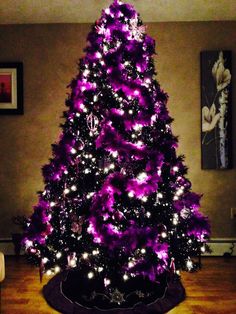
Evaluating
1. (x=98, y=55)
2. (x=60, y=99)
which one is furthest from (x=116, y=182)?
(x=60, y=99)

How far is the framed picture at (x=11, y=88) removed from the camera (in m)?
4.11

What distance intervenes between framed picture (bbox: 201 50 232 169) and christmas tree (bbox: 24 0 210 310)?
4.24 feet

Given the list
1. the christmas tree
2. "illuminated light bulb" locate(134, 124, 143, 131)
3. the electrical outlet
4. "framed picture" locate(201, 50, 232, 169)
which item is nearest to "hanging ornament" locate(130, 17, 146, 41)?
the christmas tree

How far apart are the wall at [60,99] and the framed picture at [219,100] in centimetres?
10

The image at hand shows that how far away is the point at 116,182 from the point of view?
8.57 ft

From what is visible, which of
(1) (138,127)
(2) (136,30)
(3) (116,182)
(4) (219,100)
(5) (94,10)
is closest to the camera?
(3) (116,182)

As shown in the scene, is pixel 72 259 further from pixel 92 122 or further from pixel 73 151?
pixel 92 122

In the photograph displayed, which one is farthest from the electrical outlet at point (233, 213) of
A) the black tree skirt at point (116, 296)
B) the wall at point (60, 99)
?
the black tree skirt at point (116, 296)

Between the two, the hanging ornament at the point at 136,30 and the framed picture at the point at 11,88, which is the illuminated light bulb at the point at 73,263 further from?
the framed picture at the point at 11,88

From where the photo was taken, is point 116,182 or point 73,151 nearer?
point 116,182

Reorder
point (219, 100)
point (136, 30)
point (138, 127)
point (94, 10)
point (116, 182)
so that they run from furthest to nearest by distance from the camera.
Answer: point (219, 100) < point (94, 10) < point (136, 30) < point (138, 127) < point (116, 182)

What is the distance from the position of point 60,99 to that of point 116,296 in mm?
2292

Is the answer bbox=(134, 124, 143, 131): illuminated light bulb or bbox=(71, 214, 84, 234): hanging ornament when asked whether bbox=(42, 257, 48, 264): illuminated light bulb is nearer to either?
bbox=(71, 214, 84, 234): hanging ornament

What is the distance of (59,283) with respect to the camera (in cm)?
313
